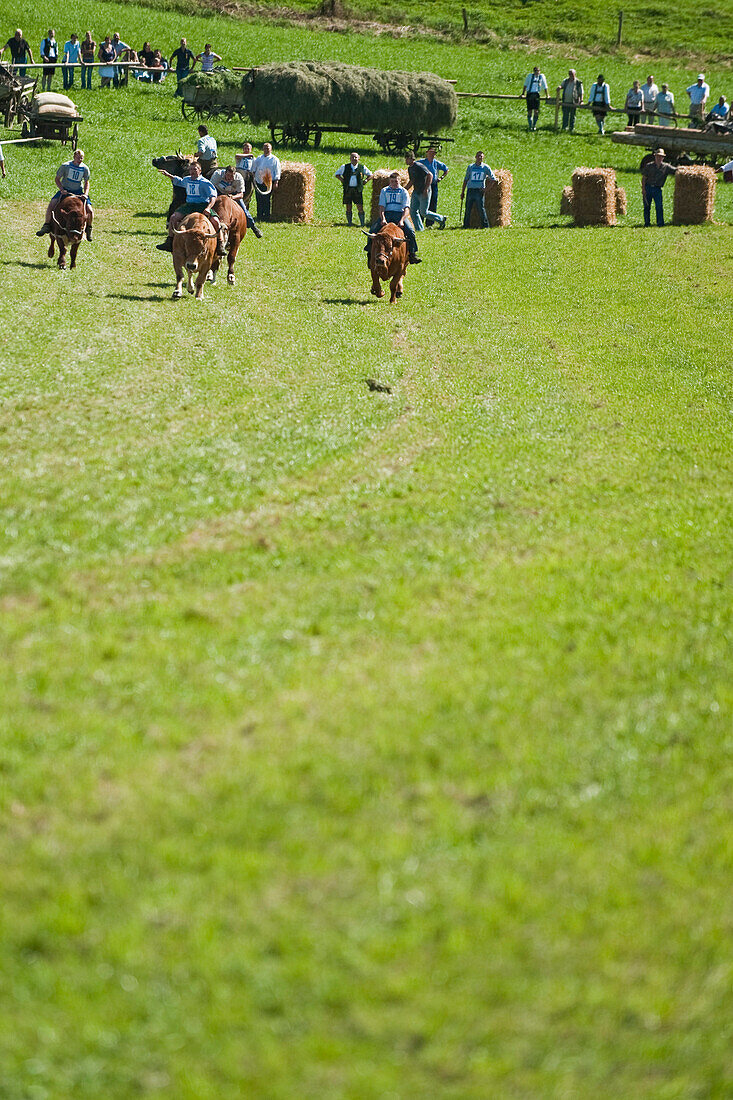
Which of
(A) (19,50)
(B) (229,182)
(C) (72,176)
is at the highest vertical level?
(A) (19,50)

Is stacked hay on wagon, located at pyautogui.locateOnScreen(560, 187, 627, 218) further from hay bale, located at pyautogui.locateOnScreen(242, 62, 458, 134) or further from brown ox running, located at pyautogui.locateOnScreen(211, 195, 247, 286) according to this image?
brown ox running, located at pyautogui.locateOnScreen(211, 195, 247, 286)

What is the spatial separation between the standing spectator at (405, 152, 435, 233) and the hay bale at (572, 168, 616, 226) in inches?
168

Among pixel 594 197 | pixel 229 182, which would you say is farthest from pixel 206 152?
pixel 594 197

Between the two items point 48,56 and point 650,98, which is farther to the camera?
point 650,98

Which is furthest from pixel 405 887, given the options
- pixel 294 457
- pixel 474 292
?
pixel 474 292

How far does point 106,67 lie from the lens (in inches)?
2040

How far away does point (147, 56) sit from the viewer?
54000 millimetres

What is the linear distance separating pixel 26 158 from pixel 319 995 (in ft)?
130

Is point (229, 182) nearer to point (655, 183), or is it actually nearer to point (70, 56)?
point (655, 183)

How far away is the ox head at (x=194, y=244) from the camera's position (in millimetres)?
21453

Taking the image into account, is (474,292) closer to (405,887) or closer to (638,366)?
(638,366)

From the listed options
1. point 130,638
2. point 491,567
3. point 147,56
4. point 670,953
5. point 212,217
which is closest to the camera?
point 670,953

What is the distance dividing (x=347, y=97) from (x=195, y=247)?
27.3 m

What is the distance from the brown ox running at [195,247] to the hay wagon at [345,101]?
2590cm
